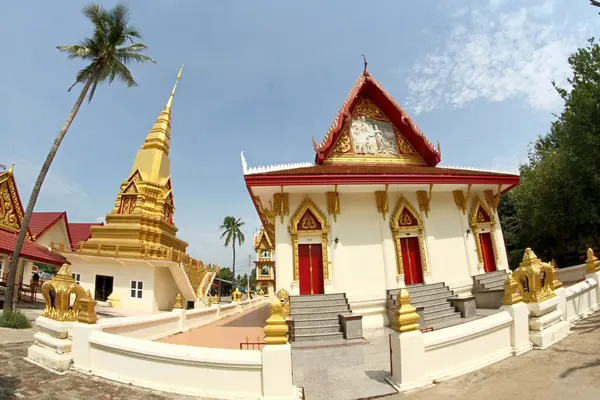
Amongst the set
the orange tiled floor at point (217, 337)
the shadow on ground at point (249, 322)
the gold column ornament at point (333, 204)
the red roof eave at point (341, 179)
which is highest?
the red roof eave at point (341, 179)

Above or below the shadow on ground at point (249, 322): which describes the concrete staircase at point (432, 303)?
above

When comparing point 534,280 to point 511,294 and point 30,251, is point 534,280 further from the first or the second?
point 30,251

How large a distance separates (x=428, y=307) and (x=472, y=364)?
15.6 ft

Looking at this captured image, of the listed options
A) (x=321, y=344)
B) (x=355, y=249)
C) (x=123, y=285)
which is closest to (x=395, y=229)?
(x=355, y=249)

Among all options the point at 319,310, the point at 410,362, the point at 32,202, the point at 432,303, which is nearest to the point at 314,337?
the point at 319,310

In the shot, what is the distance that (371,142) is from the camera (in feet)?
41.8

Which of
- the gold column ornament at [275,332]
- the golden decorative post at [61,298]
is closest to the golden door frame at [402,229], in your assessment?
the gold column ornament at [275,332]

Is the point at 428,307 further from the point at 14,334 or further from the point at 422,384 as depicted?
the point at 14,334

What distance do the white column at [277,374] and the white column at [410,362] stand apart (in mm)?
1452

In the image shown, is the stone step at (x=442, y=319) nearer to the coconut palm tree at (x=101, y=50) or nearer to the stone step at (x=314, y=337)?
the stone step at (x=314, y=337)

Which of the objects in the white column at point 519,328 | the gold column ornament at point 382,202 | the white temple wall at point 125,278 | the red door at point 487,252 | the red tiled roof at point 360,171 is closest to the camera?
the white column at point 519,328

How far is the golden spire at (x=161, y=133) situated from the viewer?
20.3m

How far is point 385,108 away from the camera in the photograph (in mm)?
13219

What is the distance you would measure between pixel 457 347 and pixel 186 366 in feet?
12.7
